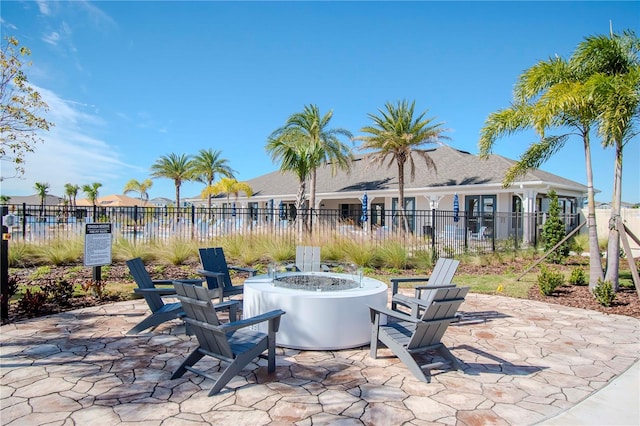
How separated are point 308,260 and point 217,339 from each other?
3.18 m

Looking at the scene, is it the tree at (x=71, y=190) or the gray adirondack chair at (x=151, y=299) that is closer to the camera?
the gray adirondack chair at (x=151, y=299)

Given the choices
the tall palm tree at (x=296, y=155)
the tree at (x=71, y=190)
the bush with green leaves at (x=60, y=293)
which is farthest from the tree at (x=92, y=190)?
the bush with green leaves at (x=60, y=293)

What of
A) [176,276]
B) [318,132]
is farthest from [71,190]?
[176,276]

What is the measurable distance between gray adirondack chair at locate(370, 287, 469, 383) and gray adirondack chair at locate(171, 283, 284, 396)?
1264 mm

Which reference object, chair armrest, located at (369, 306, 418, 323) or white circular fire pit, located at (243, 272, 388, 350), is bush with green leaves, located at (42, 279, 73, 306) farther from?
chair armrest, located at (369, 306, 418, 323)

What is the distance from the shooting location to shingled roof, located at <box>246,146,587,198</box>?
20266mm

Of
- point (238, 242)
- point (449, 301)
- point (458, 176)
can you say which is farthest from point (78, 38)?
point (458, 176)

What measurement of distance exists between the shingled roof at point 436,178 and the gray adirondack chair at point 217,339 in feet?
58.9

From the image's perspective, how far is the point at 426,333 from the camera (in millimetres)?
3822

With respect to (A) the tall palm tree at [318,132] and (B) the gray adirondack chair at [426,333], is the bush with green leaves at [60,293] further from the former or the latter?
(A) the tall palm tree at [318,132]

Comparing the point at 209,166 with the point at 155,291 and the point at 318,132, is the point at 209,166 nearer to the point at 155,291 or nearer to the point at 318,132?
the point at 318,132

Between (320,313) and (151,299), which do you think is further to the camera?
(151,299)

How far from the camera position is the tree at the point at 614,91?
730cm

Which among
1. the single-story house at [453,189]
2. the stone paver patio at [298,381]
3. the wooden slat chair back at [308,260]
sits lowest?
the stone paver patio at [298,381]
